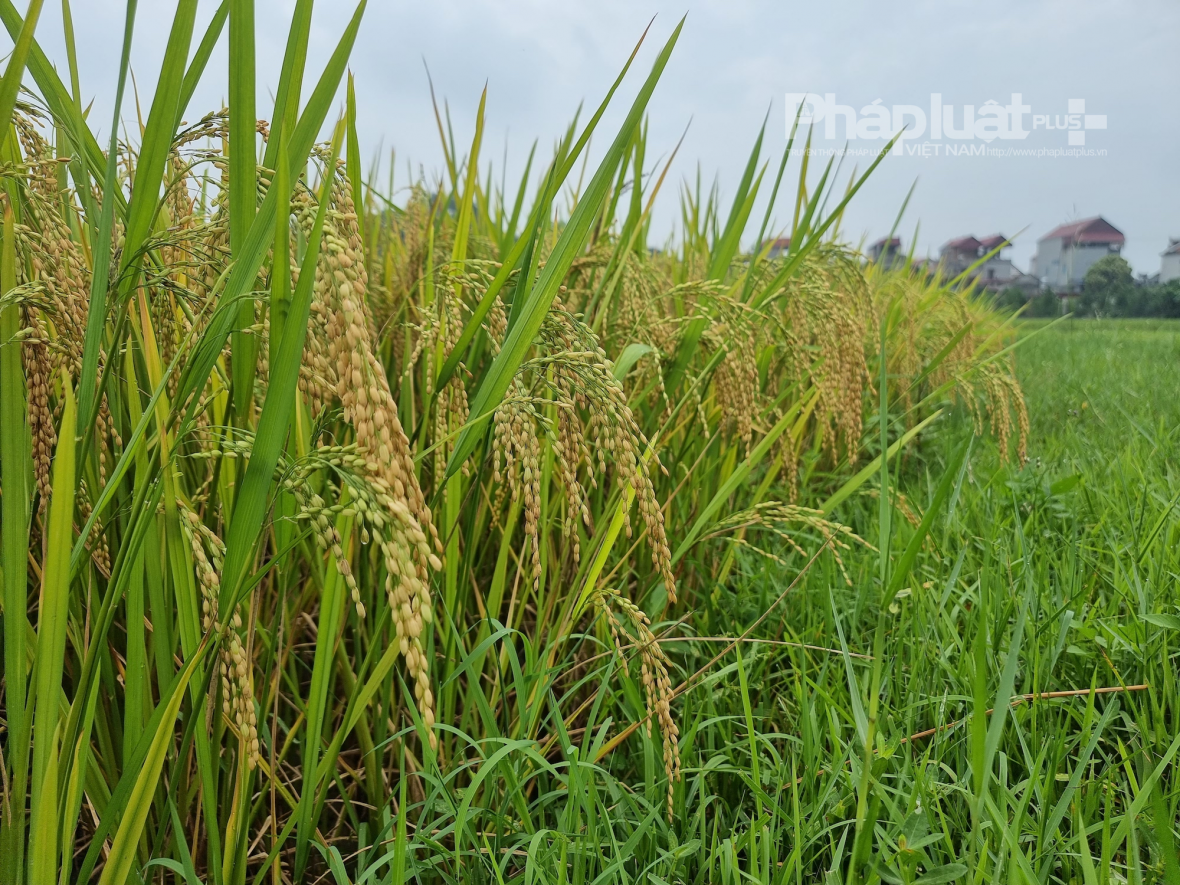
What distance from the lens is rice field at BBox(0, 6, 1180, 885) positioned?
0.77m

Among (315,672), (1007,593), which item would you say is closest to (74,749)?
(315,672)

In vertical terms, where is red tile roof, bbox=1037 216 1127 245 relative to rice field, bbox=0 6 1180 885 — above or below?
above

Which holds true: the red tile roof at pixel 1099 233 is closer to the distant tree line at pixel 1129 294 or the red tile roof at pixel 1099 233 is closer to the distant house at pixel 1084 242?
the distant house at pixel 1084 242

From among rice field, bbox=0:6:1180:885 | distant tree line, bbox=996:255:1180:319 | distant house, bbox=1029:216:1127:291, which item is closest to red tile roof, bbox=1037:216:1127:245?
distant house, bbox=1029:216:1127:291

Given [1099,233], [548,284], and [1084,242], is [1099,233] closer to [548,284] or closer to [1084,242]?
[1084,242]

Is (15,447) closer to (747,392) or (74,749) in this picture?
(74,749)

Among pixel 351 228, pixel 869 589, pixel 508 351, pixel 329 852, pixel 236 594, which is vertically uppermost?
pixel 351 228

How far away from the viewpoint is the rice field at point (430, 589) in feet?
2.54

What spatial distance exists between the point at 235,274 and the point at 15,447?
32 centimetres

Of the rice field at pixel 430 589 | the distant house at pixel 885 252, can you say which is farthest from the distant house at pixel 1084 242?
the rice field at pixel 430 589

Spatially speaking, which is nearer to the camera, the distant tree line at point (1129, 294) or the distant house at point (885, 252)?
the distant house at point (885, 252)

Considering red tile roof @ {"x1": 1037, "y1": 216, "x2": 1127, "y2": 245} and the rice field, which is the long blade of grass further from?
red tile roof @ {"x1": 1037, "y1": 216, "x2": 1127, "y2": 245}

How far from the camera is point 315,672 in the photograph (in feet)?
3.52

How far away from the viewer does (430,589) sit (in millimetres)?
1071
